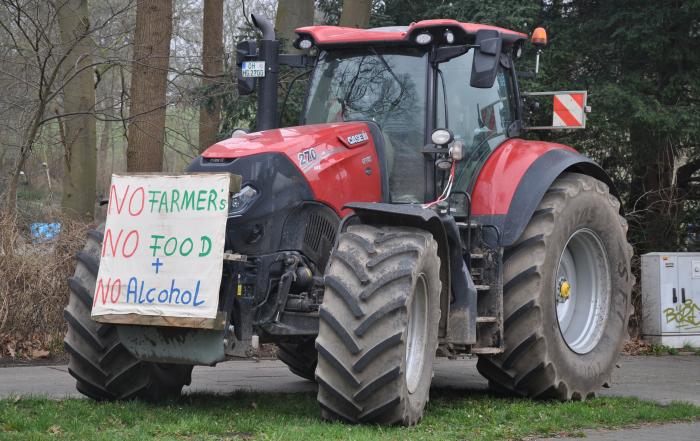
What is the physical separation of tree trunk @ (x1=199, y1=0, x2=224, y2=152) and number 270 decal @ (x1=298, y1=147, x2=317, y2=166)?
8380 millimetres

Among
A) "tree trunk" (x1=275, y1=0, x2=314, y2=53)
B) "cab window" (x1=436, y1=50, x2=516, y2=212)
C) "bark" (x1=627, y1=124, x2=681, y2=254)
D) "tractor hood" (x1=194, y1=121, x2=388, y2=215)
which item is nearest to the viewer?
"tractor hood" (x1=194, y1=121, x2=388, y2=215)

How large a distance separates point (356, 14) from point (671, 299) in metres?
6.37

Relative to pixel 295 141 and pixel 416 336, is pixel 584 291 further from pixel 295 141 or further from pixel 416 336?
pixel 295 141

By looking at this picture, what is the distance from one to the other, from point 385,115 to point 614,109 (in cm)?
796

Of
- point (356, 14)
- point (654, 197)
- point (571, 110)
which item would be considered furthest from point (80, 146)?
point (571, 110)

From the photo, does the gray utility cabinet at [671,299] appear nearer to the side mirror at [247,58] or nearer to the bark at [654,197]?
the bark at [654,197]

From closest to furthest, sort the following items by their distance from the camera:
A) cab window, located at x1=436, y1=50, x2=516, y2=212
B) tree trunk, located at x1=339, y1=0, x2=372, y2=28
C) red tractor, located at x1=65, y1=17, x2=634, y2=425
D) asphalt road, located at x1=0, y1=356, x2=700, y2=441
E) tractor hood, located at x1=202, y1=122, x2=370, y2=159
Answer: red tractor, located at x1=65, y1=17, x2=634, y2=425 < tractor hood, located at x1=202, y1=122, x2=370, y2=159 < cab window, located at x1=436, y1=50, x2=516, y2=212 < asphalt road, located at x1=0, y1=356, x2=700, y2=441 < tree trunk, located at x1=339, y1=0, x2=372, y2=28

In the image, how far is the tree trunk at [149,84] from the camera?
1440cm

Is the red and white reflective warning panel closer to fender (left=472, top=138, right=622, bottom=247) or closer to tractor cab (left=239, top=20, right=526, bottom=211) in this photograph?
fender (left=472, top=138, right=622, bottom=247)

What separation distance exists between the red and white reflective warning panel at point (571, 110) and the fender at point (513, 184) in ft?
3.97

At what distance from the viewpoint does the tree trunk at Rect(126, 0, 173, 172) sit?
14398mm

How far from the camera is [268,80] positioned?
8.87m

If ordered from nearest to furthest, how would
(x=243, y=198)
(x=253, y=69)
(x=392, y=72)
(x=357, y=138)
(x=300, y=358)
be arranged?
(x=243, y=198) < (x=357, y=138) < (x=392, y=72) < (x=253, y=69) < (x=300, y=358)

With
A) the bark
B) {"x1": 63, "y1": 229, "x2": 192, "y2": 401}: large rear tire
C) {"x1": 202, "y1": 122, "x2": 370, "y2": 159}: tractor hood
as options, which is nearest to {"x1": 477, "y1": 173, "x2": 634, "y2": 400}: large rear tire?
{"x1": 202, "y1": 122, "x2": 370, "y2": 159}: tractor hood
